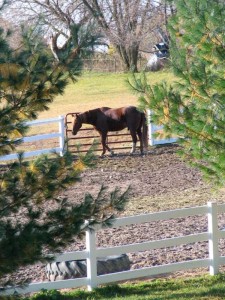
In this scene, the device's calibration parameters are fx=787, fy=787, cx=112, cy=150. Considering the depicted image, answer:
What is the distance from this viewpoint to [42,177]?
597 centimetres

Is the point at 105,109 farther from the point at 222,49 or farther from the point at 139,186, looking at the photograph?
the point at 222,49

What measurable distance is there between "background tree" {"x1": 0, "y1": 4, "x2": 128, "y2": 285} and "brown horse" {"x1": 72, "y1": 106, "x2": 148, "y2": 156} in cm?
1640

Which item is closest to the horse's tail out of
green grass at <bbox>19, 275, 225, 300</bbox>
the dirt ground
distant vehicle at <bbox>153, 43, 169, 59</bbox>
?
the dirt ground

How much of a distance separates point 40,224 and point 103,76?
40.3 metres

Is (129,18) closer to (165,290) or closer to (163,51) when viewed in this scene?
(163,51)

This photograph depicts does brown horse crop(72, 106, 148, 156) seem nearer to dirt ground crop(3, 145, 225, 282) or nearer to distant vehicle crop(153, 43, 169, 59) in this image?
dirt ground crop(3, 145, 225, 282)

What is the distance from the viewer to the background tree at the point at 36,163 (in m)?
5.76

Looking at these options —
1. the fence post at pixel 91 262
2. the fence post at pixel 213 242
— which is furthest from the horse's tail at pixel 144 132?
the fence post at pixel 91 262

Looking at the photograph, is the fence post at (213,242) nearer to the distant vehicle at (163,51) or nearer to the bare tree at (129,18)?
the distant vehicle at (163,51)

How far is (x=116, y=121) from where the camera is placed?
23000 millimetres

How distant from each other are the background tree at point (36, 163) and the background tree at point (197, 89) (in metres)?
2.60

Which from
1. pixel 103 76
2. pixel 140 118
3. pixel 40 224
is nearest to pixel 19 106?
pixel 40 224

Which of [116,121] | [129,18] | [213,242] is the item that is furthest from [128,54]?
[213,242]

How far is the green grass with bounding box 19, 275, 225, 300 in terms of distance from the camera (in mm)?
8914
